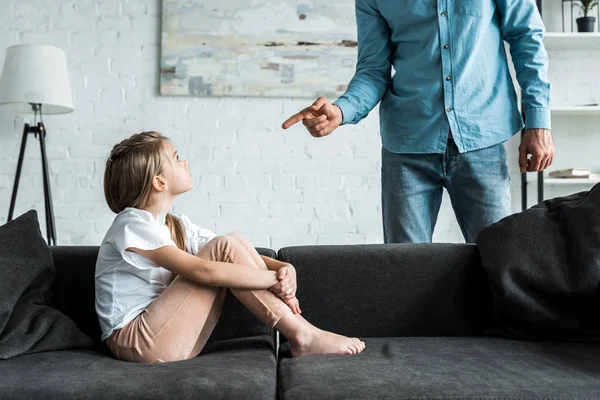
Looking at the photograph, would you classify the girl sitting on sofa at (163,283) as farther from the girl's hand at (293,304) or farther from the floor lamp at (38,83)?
the floor lamp at (38,83)

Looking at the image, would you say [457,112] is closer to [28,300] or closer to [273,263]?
[273,263]

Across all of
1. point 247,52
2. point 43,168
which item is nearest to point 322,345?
point 43,168

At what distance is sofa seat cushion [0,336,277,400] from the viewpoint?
53.5 inches

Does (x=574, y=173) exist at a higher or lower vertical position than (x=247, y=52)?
lower

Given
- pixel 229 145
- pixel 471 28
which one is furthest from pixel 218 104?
pixel 471 28

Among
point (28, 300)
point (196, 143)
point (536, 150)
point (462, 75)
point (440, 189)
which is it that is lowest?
point (28, 300)

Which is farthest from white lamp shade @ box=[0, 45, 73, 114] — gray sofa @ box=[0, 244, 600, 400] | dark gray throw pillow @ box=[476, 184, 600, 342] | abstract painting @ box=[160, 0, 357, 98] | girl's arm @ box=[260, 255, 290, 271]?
dark gray throw pillow @ box=[476, 184, 600, 342]

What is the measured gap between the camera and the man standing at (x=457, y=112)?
2035 millimetres

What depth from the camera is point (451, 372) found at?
1462 millimetres

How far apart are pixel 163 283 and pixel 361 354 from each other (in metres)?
0.54

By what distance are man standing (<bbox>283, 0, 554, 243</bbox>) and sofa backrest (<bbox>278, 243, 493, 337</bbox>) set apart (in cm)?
16

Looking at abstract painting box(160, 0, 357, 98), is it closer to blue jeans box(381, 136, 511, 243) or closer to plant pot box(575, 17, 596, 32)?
plant pot box(575, 17, 596, 32)

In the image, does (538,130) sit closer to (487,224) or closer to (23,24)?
(487,224)

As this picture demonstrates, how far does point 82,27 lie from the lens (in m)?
3.81
